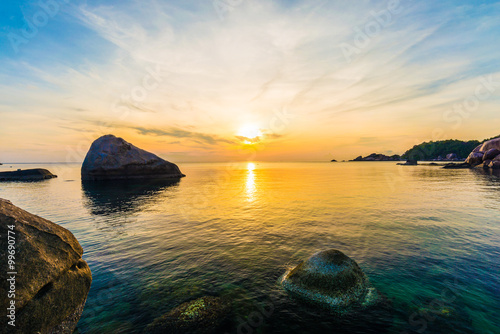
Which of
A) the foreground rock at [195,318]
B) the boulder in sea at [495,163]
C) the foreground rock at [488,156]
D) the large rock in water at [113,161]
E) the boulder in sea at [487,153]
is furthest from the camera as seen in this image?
the boulder in sea at [487,153]

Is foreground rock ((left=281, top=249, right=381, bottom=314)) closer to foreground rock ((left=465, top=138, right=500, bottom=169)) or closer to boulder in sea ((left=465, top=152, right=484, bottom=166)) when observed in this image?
foreground rock ((left=465, top=138, right=500, bottom=169))

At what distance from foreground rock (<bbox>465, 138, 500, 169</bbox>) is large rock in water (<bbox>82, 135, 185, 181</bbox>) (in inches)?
4726

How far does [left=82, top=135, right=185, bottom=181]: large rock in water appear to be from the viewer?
183 feet

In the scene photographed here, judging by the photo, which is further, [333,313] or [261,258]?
[261,258]

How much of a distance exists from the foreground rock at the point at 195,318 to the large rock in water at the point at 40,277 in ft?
8.02

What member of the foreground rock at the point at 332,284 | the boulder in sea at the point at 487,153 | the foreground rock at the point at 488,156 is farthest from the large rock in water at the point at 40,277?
the boulder in sea at the point at 487,153

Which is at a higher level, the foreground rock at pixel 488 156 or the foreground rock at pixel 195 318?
the foreground rock at pixel 488 156

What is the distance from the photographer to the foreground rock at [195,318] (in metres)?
6.38

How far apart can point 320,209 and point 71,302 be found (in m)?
21.4

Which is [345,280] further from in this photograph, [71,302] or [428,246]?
[71,302]

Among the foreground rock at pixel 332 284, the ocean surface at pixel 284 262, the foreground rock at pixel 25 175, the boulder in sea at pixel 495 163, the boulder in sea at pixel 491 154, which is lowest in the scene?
the ocean surface at pixel 284 262

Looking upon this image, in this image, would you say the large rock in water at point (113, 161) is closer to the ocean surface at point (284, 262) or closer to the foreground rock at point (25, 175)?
the foreground rock at point (25, 175)

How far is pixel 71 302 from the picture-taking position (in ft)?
20.7

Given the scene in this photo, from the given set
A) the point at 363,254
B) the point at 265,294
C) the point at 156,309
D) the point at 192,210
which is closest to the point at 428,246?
the point at 363,254
